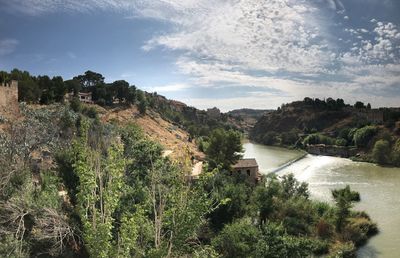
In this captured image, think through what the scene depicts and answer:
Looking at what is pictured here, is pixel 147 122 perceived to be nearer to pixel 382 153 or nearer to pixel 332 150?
pixel 382 153

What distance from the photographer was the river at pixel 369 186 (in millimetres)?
25938

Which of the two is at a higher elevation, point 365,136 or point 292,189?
point 365,136

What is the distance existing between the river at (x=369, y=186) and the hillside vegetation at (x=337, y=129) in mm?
4906

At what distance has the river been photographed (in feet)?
85.1

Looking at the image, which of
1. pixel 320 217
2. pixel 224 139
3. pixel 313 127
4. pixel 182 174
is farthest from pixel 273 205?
pixel 313 127

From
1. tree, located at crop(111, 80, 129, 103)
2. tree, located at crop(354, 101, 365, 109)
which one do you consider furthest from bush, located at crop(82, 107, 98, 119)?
tree, located at crop(354, 101, 365, 109)

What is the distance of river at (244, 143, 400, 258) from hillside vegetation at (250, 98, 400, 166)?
4906 mm

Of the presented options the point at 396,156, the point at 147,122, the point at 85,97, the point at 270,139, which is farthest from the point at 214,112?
the point at 396,156

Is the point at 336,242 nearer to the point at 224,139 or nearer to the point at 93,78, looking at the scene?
the point at 224,139

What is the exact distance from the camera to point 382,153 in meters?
64.8

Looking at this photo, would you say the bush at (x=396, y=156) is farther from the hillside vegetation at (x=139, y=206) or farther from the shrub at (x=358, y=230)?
the shrub at (x=358, y=230)

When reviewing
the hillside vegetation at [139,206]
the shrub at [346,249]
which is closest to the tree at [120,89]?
the hillside vegetation at [139,206]

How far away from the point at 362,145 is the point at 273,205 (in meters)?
56.1

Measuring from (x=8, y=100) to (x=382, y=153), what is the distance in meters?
56.0
